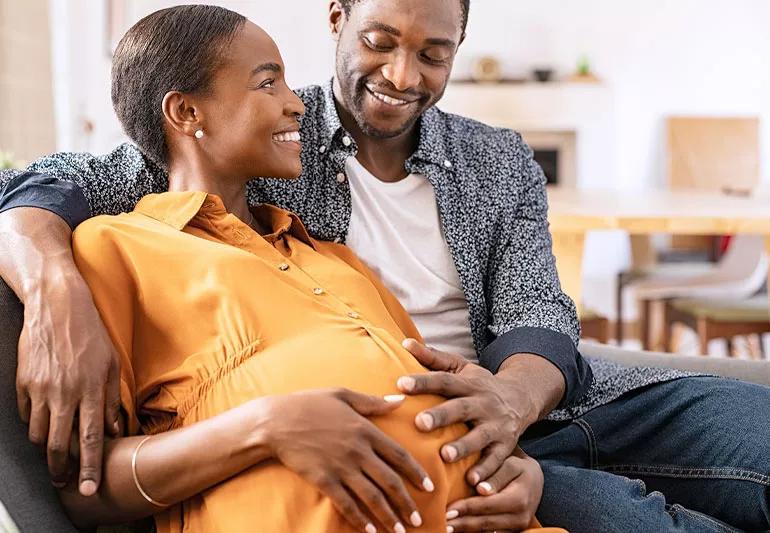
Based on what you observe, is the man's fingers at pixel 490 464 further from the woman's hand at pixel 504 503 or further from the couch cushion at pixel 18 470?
the couch cushion at pixel 18 470

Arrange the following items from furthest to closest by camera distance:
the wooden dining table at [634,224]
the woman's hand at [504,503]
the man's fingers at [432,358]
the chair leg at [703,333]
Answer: the chair leg at [703,333]
the wooden dining table at [634,224]
the man's fingers at [432,358]
the woman's hand at [504,503]

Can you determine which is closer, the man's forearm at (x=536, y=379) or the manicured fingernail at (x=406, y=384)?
the manicured fingernail at (x=406, y=384)

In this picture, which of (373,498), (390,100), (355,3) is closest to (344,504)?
(373,498)

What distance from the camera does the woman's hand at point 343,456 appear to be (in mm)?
1021

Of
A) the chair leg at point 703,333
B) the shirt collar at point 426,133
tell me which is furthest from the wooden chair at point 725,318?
the shirt collar at point 426,133

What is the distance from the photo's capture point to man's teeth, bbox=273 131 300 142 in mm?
1389

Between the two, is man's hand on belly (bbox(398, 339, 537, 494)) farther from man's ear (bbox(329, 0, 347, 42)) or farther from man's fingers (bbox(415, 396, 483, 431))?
man's ear (bbox(329, 0, 347, 42))

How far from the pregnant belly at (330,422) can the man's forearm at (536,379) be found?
0.22 metres

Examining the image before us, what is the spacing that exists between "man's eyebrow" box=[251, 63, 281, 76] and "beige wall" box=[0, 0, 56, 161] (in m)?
3.36

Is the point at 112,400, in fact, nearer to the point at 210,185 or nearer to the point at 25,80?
the point at 210,185

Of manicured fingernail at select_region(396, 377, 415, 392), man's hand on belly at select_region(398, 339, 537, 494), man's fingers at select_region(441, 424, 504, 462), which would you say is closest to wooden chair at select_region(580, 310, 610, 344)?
man's hand on belly at select_region(398, 339, 537, 494)

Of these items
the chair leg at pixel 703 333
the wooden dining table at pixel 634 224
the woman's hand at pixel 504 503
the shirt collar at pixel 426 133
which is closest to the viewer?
the woman's hand at pixel 504 503

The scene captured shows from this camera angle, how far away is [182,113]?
137 centimetres

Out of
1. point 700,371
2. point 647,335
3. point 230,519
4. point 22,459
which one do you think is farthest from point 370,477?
point 647,335
